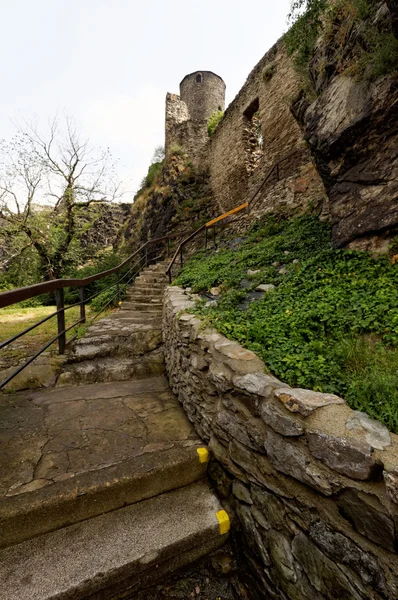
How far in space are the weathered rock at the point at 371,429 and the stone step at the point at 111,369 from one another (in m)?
2.65

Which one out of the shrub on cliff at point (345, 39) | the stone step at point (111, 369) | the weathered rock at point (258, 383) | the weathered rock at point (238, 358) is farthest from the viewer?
the stone step at point (111, 369)

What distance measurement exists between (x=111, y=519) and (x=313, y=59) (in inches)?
223

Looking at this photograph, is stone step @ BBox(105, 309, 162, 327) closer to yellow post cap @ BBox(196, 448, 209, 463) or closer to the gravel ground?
yellow post cap @ BBox(196, 448, 209, 463)

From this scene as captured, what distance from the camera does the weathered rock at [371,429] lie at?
3.55 ft

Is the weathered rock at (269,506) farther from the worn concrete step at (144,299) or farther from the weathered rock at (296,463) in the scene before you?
the worn concrete step at (144,299)

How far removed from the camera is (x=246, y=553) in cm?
159

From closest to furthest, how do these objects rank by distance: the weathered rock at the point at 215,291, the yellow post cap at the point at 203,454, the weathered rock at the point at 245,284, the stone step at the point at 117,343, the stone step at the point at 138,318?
the yellow post cap at the point at 203,454 < the stone step at the point at 117,343 < the weathered rock at the point at 245,284 < the weathered rock at the point at 215,291 < the stone step at the point at 138,318

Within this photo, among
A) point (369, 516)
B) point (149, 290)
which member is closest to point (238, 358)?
point (369, 516)

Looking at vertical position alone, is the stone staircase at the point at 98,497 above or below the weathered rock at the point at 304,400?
below

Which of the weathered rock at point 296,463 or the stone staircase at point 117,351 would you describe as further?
the stone staircase at point 117,351

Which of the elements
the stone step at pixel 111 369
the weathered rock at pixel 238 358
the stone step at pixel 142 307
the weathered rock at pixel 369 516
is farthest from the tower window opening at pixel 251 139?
the weathered rock at pixel 369 516

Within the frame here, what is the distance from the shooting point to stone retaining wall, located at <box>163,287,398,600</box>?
1.01m

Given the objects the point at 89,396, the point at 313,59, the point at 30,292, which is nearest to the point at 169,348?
the point at 89,396

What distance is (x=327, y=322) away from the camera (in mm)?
2152
